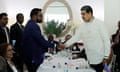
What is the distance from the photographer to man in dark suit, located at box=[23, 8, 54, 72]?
12.0ft

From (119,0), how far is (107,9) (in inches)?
15.6

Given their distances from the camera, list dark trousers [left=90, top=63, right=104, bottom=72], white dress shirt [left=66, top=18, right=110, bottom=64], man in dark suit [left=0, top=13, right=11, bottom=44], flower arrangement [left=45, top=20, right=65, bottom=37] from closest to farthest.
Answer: white dress shirt [left=66, top=18, right=110, bottom=64] → dark trousers [left=90, top=63, right=104, bottom=72] → man in dark suit [left=0, top=13, right=11, bottom=44] → flower arrangement [left=45, top=20, right=65, bottom=37]

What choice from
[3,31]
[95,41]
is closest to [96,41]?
[95,41]

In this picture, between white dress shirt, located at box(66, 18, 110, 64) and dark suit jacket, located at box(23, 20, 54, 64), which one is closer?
white dress shirt, located at box(66, 18, 110, 64)

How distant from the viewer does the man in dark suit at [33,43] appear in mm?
3650

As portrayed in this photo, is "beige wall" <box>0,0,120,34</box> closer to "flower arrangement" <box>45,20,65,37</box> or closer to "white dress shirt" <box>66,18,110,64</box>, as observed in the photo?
"flower arrangement" <box>45,20,65,37</box>

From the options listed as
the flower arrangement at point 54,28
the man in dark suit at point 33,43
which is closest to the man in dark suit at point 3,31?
the man in dark suit at point 33,43

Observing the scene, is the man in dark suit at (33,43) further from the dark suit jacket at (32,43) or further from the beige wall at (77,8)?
the beige wall at (77,8)

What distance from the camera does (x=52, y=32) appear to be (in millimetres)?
6566

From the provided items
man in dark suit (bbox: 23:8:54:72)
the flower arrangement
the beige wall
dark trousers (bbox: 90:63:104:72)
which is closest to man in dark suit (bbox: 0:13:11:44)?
man in dark suit (bbox: 23:8:54:72)

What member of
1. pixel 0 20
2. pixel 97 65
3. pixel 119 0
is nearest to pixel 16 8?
pixel 0 20

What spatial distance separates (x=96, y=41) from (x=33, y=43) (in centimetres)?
85

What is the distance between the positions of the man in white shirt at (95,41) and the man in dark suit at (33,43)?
0.64 m

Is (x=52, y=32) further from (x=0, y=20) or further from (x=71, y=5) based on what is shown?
(x=0, y=20)
